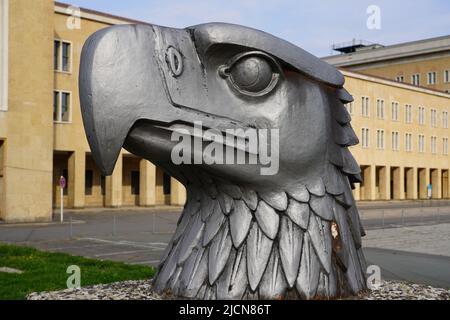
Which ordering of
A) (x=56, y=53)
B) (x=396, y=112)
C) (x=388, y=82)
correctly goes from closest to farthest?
(x=56, y=53)
(x=388, y=82)
(x=396, y=112)

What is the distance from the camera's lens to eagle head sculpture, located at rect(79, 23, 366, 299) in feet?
11.6

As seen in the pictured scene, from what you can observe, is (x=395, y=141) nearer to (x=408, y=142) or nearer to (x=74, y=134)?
(x=408, y=142)

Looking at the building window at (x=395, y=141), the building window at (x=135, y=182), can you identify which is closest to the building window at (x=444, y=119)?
the building window at (x=395, y=141)

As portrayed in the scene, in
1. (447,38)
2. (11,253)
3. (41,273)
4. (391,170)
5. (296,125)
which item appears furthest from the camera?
(447,38)

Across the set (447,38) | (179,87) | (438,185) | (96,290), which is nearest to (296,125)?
(179,87)

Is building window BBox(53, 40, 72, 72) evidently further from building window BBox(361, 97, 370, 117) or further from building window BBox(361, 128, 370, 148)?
building window BBox(361, 128, 370, 148)

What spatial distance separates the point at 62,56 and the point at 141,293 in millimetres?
28730

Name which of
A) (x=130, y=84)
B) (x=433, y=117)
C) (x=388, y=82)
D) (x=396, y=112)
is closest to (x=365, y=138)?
(x=396, y=112)

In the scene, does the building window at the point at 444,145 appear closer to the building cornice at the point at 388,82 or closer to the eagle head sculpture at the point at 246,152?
the building cornice at the point at 388,82

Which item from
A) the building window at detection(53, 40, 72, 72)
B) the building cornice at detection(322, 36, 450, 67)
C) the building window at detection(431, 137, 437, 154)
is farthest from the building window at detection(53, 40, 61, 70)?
the building cornice at detection(322, 36, 450, 67)

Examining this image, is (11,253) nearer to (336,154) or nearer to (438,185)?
(336,154)

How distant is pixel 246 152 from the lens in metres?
3.70
